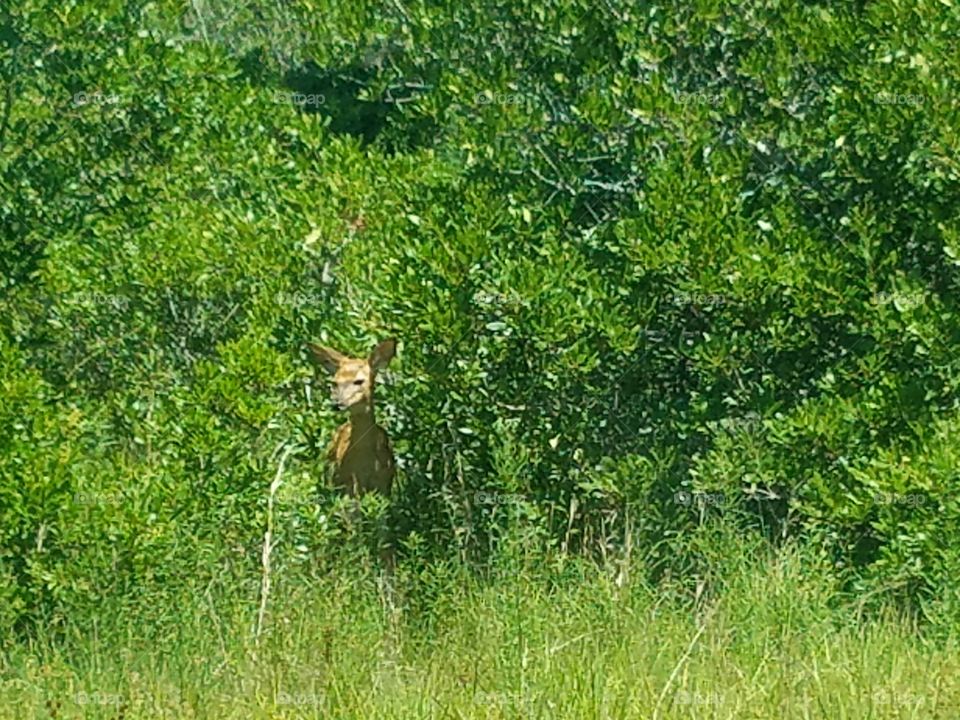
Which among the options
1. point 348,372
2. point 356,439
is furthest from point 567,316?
point 356,439

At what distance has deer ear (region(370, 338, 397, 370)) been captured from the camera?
9531 millimetres

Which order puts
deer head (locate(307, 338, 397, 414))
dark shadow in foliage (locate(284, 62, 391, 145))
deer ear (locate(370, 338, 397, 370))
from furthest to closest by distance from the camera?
dark shadow in foliage (locate(284, 62, 391, 145)) < deer head (locate(307, 338, 397, 414)) < deer ear (locate(370, 338, 397, 370))

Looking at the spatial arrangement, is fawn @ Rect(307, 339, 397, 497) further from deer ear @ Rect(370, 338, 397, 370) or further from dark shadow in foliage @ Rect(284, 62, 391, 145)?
dark shadow in foliage @ Rect(284, 62, 391, 145)

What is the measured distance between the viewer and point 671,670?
22.3ft

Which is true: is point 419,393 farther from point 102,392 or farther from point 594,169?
point 102,392

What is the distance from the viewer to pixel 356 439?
415 inches

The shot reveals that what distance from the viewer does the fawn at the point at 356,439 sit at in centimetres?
995

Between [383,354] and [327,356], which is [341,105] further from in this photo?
[383,354]

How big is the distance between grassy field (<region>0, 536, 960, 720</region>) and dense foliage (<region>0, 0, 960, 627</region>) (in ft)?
1.39

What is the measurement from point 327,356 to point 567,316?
169cm

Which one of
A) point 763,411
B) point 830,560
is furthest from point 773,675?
point 763,411

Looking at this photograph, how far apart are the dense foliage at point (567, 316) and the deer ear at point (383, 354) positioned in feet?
A: 0.35

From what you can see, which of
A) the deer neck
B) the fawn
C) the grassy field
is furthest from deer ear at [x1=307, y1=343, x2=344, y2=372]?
the grassy field

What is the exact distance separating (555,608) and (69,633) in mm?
2201
